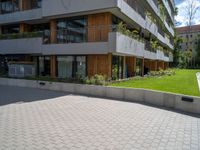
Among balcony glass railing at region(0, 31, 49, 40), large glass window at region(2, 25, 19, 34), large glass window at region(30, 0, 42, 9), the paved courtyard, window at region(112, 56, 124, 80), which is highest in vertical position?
large glass window at region(30, 0, 42, 9)

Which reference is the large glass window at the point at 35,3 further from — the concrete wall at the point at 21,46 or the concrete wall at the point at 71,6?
the concrete wall at the point at 21,46

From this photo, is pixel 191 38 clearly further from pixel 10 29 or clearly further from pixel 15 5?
pixel 15 5

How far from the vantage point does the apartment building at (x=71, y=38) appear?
58.6 feet

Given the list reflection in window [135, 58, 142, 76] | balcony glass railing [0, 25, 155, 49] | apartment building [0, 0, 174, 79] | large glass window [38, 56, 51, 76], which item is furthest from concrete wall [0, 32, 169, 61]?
reflection in window [135, 58, 142, 76]

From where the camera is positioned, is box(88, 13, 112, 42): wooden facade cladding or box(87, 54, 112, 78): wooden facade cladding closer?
box(88, 13, 112, 42): wooden facade cladding

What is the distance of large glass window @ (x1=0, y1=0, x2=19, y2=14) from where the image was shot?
25133 millimetres

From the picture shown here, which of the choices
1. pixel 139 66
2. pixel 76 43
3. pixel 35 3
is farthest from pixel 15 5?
pixel 139 66

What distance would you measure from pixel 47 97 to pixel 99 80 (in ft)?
12.0

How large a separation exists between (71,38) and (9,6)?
10729 mm

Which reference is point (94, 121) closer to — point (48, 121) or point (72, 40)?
point (48, 121)

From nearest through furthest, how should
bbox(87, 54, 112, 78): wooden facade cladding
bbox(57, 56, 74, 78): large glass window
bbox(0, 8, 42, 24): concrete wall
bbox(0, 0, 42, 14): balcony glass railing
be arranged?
bbox(87, 54, 112, 78): wooden facade cladding → bbox(57, 56, 74, 78): large glass window → bbox(0, 8, 42, 24): concrete wall → bbox(0, 0, 42, 14): balcony glass railing

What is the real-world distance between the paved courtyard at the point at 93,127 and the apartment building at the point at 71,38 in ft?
24.7

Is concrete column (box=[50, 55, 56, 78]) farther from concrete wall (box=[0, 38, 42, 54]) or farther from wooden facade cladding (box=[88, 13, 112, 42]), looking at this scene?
wooden facade cladding (box=[88, 13, 112, 42])

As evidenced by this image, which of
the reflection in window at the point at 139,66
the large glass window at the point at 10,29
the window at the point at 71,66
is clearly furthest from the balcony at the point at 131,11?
the large glass window at the point at 10,29
